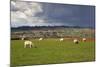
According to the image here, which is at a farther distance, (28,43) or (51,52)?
(51,52)

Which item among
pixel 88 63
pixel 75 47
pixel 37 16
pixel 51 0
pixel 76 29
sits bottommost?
pixel 88 63

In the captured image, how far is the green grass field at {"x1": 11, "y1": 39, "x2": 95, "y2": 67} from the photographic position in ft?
8.66

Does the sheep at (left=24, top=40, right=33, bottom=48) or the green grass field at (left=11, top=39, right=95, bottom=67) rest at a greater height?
the sheep at (left=24, top=40, right=33, bottom=48)

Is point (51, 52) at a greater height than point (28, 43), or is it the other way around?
point (28, 43)

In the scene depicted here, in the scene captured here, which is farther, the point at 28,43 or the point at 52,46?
the point at 52,46

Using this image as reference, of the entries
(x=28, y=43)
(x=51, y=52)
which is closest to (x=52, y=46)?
(x=51, y=52)

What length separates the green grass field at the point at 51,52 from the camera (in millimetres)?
2639

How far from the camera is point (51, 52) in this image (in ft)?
9.23

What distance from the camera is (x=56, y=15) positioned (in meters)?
2.85

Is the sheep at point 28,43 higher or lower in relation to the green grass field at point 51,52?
higher

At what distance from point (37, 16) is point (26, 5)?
8.5 inches

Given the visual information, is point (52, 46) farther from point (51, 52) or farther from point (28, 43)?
point (28, 43)
